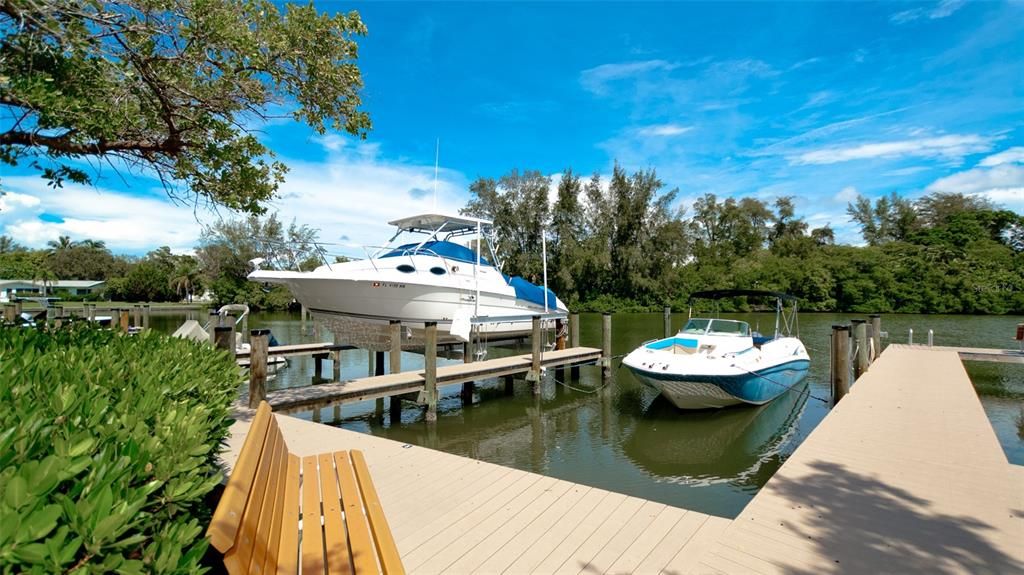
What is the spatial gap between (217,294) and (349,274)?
4367cm

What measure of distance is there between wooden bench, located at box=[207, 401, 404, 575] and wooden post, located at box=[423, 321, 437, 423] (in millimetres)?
5789

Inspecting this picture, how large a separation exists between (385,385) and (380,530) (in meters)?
6.90

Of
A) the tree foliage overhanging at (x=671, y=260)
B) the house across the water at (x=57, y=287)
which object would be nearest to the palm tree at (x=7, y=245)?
the house across the water at (x=57, y=287)

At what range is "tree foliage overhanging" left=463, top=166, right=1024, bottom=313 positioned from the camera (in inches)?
1635

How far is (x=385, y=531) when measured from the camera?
2717mm

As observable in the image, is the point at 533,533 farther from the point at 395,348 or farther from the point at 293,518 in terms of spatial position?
the point at 395,348

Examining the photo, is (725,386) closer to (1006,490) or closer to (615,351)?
(1006,490)

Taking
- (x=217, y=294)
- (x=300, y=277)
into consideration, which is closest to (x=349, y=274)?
(x=300, y=277)

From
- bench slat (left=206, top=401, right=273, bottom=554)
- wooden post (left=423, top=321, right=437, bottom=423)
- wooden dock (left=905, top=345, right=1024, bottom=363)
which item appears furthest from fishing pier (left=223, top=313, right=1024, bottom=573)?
wooden dock (left=905, top=345, right=1024, bottom=363)

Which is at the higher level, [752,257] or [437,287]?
[752,257]

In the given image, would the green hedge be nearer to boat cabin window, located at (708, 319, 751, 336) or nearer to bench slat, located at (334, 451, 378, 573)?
bench slat, located at (334, 451, 378, 573)

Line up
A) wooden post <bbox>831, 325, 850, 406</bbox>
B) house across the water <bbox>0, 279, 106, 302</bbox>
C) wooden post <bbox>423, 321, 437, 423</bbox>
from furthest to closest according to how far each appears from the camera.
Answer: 1. house across the water <bbox>0, 279, 106, 302</bbox>
2. wooden post <bbox>423, 321, 437, 423</bbox>
3. wooden post <bbox>831, 325, 850, 406</bbox>

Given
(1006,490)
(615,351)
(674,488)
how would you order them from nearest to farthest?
(1006,490) < (674,488) < (615,351)

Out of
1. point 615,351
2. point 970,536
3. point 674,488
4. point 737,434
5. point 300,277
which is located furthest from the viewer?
point 615,351
